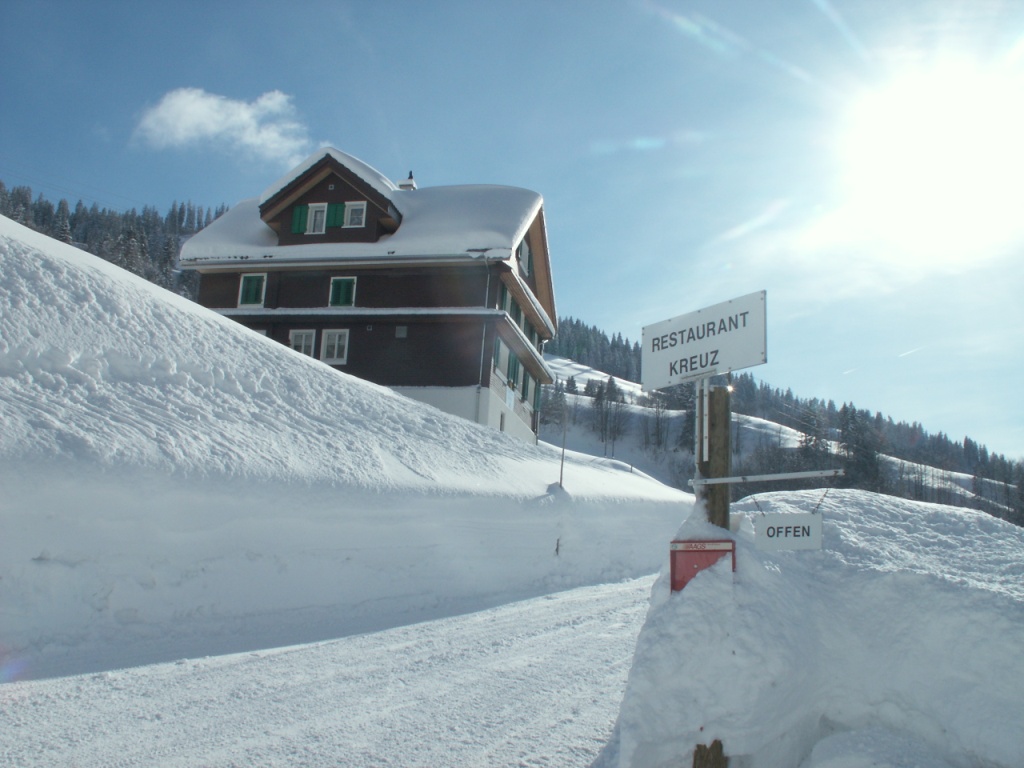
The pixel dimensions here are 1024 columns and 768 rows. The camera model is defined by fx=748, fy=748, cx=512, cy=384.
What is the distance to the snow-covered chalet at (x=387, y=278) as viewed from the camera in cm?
2527

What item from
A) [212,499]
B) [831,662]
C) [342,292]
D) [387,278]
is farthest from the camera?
[342,292]

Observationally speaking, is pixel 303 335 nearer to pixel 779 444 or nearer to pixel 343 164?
pixel 343 164

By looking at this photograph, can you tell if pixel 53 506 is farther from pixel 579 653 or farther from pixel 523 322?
pixel 523 322

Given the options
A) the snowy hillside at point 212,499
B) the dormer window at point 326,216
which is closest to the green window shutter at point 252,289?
the dormer window at point 326,216

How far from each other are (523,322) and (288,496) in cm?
2109

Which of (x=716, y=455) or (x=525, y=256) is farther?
(x=525, y=256)

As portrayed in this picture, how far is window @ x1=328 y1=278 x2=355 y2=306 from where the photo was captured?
26.6m

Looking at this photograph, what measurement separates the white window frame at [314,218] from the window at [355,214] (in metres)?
0.83

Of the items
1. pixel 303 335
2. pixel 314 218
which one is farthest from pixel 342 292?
pixel 314 218

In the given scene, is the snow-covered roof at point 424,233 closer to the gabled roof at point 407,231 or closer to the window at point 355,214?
the gabled roof at point 407,231

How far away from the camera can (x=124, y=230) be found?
109 meters

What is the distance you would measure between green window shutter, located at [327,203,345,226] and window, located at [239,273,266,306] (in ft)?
10.4

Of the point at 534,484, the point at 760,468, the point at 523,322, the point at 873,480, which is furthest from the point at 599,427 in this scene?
the point at 534,484

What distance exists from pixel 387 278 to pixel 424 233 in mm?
2063
